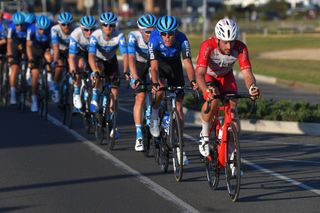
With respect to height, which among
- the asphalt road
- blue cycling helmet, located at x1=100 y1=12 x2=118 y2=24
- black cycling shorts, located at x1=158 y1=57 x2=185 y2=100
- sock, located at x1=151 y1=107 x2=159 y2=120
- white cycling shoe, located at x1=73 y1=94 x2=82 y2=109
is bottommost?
the asphalt road

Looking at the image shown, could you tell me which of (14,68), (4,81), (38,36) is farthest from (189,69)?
(4,81)

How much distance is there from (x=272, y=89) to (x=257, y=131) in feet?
33.0

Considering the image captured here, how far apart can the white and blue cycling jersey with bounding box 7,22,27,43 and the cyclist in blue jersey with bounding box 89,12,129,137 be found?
5.24 m

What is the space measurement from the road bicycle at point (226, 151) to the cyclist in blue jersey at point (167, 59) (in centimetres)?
92

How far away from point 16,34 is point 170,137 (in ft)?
30.2

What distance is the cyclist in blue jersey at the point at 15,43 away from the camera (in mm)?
18562

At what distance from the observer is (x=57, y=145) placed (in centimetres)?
1359

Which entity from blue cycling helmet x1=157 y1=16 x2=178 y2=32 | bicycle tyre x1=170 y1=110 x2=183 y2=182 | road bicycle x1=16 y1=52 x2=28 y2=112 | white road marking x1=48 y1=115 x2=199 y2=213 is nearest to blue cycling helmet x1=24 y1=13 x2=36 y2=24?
road bicycle x1=16 y1=52 x2=28 y2=112

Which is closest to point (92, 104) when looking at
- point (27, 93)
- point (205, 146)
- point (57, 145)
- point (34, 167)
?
point (57, 145)

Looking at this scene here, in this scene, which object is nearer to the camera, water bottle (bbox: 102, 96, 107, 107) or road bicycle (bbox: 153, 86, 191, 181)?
road bicycle (bbox: 153, 86, 191, 181)

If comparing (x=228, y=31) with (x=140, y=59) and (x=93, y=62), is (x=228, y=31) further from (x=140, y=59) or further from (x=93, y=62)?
(x=93, y=62)

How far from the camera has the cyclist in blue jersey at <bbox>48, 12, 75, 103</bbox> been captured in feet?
53.6

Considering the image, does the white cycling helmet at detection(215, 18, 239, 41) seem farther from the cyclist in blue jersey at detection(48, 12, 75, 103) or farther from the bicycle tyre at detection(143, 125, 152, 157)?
the cyclist in blue jersey at detection(48, 12, 75, 103)

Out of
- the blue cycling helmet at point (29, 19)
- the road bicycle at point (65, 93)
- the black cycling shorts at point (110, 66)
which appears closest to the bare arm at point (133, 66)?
the black cycling shorts at point (110, 66)
